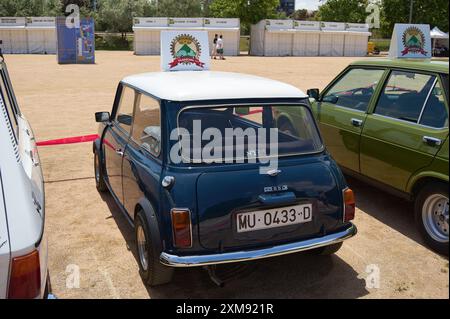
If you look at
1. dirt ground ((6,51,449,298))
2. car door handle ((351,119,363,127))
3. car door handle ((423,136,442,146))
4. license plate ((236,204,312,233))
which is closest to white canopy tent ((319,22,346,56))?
dirt ground ((6,51,449,298))

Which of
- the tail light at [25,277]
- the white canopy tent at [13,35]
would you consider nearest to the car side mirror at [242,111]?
the tail light at [25,277]

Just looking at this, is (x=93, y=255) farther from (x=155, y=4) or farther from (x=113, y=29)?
(x=155, y=4)

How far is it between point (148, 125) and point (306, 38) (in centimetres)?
3999

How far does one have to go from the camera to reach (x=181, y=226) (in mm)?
3146

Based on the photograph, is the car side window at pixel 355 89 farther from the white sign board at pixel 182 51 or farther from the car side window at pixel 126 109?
the car side window at pixel 126 109

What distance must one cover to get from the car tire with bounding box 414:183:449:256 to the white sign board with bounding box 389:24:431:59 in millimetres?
3410

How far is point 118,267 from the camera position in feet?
13.0

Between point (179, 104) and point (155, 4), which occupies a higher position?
point (155, 4)

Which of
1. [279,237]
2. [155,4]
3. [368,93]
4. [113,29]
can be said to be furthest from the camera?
[155,4]

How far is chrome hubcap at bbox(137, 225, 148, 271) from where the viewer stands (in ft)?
11.9

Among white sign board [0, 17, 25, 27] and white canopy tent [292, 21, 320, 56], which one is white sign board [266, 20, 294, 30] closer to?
white canopy tent [292, 21, 320, 56]

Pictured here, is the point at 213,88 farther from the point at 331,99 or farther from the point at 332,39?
the point at 332,39

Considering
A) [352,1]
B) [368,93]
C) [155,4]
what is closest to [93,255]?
[368,93]

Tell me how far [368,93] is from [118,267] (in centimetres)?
Answer: 365
